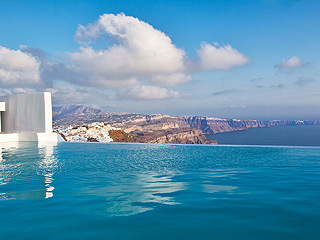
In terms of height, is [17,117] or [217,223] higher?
[17,117]

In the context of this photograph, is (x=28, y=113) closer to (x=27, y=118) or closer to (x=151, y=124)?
(x=27, y=118)

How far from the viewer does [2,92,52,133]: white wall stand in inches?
432

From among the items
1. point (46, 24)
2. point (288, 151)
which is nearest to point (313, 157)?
point (288, 151)

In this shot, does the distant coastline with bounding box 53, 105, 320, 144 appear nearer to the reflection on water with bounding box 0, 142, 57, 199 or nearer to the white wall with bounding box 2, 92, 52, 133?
the white wall with bounding box 2, 92, 52, 133

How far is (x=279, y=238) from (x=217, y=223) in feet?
1.64

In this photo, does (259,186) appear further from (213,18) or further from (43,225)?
(213,18)

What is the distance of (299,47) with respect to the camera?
21.5m

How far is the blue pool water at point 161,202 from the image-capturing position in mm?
2078

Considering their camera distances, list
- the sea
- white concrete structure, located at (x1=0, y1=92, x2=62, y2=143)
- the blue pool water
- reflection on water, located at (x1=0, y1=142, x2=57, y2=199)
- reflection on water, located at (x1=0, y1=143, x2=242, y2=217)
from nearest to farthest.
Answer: the blue pool water → reflection on water, located at (x1=0, y1=143, x2=242, y2=217) → reflection on water, located at (x1=0, y1=142, x2=57, y2=199) → white concrete structure, located at (x1=0, y1=92, x2=62, y2=143) → the sea

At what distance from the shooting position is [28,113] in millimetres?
11367

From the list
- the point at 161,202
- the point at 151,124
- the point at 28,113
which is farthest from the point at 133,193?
the point at 151,124

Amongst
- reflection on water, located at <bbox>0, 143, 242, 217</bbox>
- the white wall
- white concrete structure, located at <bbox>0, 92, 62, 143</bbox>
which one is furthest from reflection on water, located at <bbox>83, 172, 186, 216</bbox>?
the white wall

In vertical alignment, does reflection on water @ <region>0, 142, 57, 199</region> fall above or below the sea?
above

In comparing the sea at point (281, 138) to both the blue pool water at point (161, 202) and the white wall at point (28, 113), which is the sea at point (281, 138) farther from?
the blue pool water at point (161, 202)
